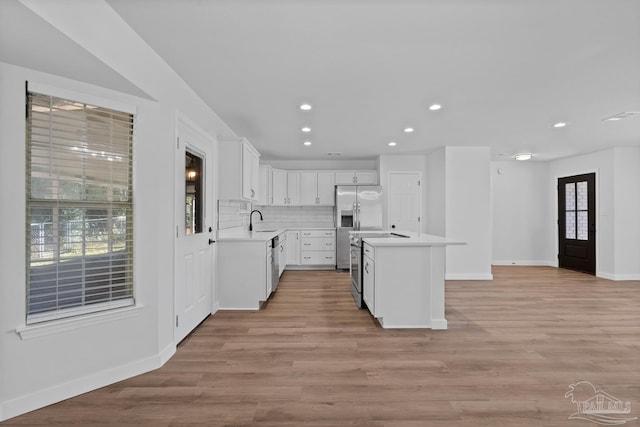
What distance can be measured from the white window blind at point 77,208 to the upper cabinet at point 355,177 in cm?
470

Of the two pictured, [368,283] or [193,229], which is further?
[368,283]

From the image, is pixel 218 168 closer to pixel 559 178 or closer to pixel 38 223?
pixel 38 223

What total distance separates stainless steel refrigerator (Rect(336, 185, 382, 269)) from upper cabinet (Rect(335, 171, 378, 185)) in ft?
1.34

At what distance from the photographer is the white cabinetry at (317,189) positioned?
658 centimetres

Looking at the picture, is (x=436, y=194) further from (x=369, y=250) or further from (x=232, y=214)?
(x=232, y=214)

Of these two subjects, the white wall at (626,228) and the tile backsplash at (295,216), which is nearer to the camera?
the white wall at (626,228)

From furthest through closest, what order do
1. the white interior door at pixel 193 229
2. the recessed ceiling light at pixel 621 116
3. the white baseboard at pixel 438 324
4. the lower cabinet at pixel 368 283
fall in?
the recessed ceiling light at pixel 621 116
the lower cabinet at pixel 368 283
the white baseboard at pixel 438 324
the white interior door at pixel 193 229

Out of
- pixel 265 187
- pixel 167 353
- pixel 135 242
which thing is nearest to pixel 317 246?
pixel 265 187

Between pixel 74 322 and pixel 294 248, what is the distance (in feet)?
15.0

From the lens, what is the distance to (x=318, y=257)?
6441 mm

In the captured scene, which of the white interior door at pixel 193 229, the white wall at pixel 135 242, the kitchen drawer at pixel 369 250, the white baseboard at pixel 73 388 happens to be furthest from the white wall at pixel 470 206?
the white baseboard at pixel 73 388

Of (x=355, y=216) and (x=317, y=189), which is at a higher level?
(x=317, y=189)

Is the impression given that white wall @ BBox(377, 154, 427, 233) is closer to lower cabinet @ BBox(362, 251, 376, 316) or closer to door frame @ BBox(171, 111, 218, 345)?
lower cabinet @ BBox(362, 251, 376, 316)

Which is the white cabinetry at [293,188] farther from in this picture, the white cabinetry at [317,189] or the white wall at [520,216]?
the white wall at [520,216]
